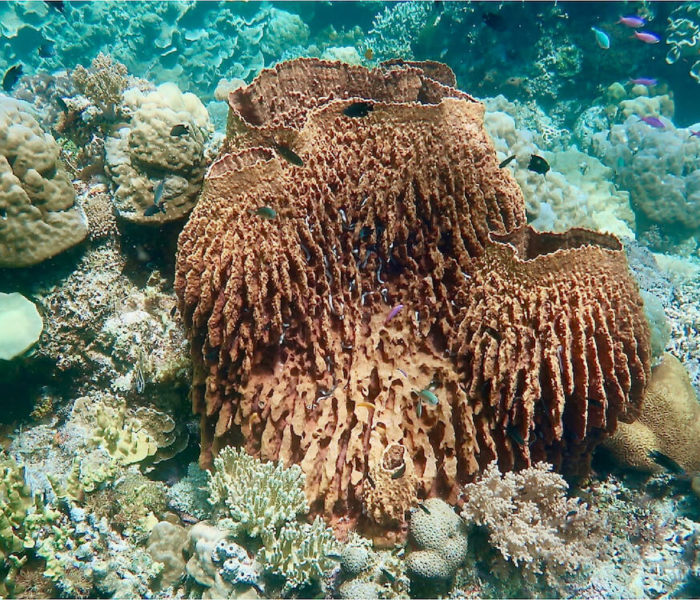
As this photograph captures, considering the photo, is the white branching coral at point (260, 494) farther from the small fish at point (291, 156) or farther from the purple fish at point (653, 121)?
the purple fish at point (653, 121)

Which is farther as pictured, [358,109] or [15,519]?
[358,109]

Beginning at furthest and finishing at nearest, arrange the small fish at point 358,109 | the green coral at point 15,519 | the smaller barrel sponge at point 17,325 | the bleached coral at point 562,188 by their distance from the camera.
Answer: the bleached coral at point 562,188 < the smaller barrel sponge at point 17,325 < the small fish at point 358,109 < the green coral at point 15,519

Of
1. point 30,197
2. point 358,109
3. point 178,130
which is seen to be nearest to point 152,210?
point 178,130

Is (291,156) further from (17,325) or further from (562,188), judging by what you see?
(562,188)

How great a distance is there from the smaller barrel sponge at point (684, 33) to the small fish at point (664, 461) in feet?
39.9

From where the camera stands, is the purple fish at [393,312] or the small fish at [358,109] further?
the small fish at [358,109]

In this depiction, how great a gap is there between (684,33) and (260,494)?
14687mm

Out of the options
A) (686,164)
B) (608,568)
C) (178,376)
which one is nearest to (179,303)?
(178,376)

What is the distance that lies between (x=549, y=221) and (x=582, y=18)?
825 centimetres

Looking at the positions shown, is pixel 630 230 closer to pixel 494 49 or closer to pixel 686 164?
pixel 686 164

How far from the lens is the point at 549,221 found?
22.4 ft

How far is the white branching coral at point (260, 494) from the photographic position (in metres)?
3.37

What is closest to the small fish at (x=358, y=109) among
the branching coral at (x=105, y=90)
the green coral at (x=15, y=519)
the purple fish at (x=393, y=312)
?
the purple fish at (x=393, y=312)

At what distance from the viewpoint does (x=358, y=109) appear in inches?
155
